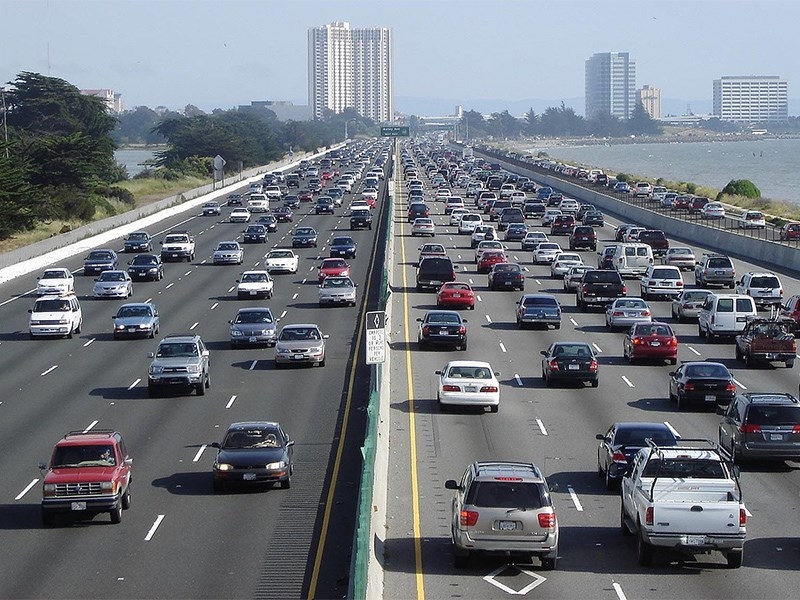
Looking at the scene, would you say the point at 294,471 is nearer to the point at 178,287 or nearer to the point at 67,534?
the point at 67,534

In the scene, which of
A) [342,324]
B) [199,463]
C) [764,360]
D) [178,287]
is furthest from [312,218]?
[199,463]

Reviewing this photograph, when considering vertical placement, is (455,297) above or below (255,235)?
below

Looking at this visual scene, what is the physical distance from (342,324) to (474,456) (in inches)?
902

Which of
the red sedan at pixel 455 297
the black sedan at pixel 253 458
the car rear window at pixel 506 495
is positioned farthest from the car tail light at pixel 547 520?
the red sedan at pixel 455 297

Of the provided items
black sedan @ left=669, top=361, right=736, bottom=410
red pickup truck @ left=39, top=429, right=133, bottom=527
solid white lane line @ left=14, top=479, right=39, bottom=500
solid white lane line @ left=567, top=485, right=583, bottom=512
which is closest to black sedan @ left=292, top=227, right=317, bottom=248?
black sedan @ left=669, top=361, right=736, bottom=410

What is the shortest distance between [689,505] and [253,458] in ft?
31.4

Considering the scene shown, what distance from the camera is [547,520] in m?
20.3

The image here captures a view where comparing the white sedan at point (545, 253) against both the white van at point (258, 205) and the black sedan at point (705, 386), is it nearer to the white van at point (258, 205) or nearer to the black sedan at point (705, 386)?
the black sedan at point (705, 386)

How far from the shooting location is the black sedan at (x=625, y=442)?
85.8ft

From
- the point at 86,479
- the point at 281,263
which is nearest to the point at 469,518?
the point at 86,479

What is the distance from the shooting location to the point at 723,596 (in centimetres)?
1969

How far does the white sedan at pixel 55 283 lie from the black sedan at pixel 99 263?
853cm

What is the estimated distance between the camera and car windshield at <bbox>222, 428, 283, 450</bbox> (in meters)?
27.5

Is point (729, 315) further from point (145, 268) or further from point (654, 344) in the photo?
point (145, 268)
